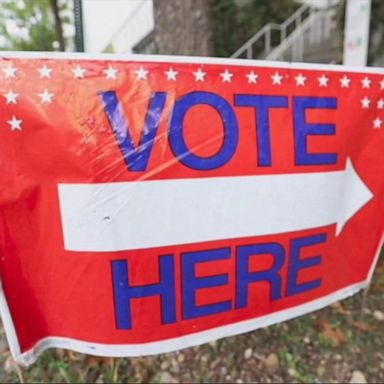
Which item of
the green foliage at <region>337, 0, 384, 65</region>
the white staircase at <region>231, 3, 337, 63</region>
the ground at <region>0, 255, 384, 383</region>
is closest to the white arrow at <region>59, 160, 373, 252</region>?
the ground at <region>0, 255, 384, 383</region>

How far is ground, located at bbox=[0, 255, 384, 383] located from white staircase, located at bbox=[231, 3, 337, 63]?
5223mm

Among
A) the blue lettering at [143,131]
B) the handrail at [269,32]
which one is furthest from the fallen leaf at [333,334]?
the handrail at [269,32]

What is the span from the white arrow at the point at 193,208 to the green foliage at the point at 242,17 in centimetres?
627

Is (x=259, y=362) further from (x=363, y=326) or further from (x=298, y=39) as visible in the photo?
(x=298, y=39)

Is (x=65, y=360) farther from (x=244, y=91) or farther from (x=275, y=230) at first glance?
(x=244, y=91)

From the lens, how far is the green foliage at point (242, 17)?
7246 millimetres

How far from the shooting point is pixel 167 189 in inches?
45.9

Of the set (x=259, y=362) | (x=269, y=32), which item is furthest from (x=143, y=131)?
(x=269, y=32)

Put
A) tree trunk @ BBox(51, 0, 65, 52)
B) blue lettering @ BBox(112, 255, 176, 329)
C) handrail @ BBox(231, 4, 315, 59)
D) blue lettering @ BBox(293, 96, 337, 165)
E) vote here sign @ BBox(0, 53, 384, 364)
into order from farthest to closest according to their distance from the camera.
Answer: handrail @ BBox(231, 4, 315, 59) → tree trunk @ BBox(51, 0, 65, 52) → blue lettering @ BBox(293, 96, 337, 165) → blue lettering @ BBox(112, 255, 176, 329) → vote here sign @ BBox(0, 53, 384, 364)

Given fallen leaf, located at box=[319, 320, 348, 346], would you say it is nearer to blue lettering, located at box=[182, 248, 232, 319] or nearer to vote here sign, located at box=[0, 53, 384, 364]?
vote here sign, located at box=[0, 53, 384, 364]

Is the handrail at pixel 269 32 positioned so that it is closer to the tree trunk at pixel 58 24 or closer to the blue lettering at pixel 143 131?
the tree trunk at pixel 58 24

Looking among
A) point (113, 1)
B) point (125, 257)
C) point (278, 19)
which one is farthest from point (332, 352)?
point (278, 19)

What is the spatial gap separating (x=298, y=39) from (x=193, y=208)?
7.00m

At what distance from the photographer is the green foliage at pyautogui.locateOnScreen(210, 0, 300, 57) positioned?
7.25m
